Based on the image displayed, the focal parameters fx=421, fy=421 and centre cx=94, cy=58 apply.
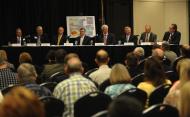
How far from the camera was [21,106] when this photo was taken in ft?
7.81

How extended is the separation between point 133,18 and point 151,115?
12.9 m

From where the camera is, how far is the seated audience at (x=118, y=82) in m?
5.08

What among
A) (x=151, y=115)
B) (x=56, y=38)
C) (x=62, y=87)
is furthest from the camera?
(x=56, y=38)

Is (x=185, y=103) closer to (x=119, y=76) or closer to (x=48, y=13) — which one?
(x=119, y=76)

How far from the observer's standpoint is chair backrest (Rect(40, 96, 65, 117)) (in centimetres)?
431

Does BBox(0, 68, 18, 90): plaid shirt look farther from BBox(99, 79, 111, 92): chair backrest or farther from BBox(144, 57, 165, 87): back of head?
BBox(144, 57, 165, 87): back of head

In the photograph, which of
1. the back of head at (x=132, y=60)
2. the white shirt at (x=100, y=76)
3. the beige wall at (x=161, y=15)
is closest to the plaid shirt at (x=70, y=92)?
the white shirt at (x=100, y=76)

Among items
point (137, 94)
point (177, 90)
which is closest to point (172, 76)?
point (137, 94)

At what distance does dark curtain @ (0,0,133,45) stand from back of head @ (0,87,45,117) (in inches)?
514

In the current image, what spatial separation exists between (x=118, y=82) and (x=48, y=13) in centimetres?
1100

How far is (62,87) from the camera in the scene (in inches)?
197

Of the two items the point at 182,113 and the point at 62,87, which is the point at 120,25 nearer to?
the point at 62,87

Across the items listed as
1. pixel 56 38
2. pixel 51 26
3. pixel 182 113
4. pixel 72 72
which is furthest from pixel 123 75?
pixel 51 26

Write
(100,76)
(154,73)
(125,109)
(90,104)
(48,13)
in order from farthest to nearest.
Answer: (48,13), (100,76), (154,73), (90,104), (125,109)
